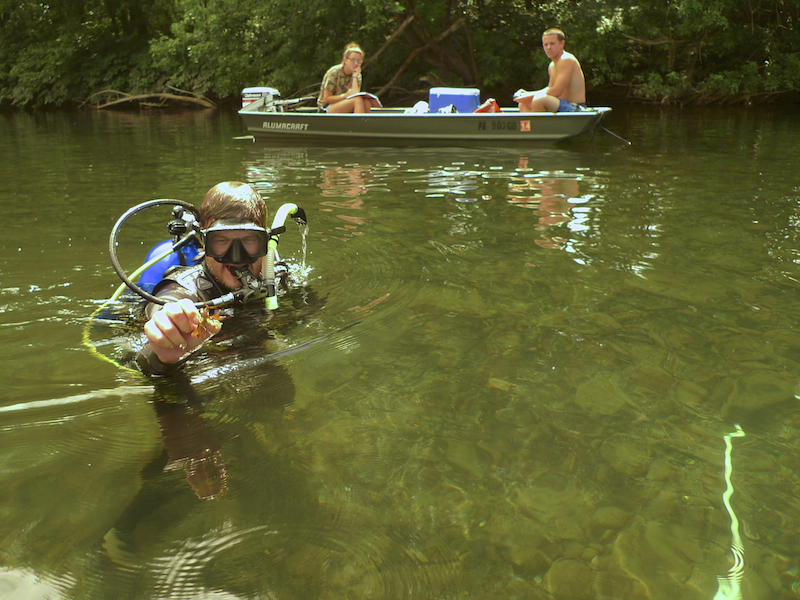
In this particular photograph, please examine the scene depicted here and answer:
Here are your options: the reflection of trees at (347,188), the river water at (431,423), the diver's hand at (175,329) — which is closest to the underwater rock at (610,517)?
the river water at (431,423)

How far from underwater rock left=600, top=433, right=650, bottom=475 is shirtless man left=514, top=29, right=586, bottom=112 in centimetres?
881

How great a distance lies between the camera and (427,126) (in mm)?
11289

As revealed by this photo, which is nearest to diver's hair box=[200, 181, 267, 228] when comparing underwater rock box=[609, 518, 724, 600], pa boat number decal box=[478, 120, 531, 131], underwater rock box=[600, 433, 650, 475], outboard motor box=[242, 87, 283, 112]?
underwater rock box=[600, 433, 650, 475]

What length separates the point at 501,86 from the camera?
2250cm

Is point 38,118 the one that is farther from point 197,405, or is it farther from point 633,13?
point 197,405

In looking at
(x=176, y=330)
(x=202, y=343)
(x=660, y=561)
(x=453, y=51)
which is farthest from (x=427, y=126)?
(x=453, y=51)

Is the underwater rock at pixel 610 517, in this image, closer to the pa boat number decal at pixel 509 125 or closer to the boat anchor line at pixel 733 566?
the boat anchor line at pixel 733 566

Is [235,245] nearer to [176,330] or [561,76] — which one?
[176,330]

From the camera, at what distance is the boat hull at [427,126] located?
10.7 metres

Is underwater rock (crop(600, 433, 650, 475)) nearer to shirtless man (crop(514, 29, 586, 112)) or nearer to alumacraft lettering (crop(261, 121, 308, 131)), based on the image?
shirtless man (crop(514, 29, 586, 112))

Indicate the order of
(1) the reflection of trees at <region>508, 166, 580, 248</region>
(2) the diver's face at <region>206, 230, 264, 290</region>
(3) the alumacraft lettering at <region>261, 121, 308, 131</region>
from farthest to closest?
(3) the alumacraft lettering at <region>261, 121, 308, 131</region> → (1) the reflection of trees at <region>508, 166, 580, 248</region> → (2) the diver's face at <region>206, 230, 264, 290</region>

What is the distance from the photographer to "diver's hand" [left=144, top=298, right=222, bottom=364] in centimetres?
239

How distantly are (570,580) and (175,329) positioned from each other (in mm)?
1507

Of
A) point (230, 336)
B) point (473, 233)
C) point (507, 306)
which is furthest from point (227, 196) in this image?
point (473, 233)
